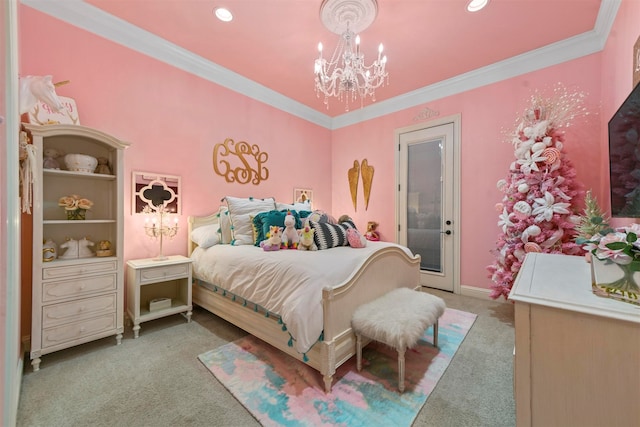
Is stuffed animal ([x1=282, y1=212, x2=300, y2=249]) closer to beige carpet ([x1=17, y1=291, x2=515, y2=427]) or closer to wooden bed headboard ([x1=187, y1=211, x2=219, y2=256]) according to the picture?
beige carpet ([x1=17, y1=291, x2=515, y2=427])

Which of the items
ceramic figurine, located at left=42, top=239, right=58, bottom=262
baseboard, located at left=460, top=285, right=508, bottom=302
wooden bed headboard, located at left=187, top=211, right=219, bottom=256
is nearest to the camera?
ceramic figurine, located at left=42, top=239, right=58, bottom=262

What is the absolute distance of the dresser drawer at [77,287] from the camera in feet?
6.02

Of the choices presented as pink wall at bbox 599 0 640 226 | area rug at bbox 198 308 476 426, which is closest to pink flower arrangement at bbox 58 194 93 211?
area rug at bbox 198 308 476 426

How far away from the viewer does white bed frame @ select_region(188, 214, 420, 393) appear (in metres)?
1.61

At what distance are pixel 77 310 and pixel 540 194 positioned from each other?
4.09 m

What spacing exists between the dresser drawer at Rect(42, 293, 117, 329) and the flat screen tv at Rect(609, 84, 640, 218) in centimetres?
340

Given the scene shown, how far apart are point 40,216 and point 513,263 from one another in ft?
13.1

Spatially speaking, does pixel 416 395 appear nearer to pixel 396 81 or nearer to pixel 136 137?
pixel 136 137

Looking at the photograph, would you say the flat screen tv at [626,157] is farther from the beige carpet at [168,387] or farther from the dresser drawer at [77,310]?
the dresser drawer at [77,310]

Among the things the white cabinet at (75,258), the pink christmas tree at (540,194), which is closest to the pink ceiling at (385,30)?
the pink christmas tree at (540,194)

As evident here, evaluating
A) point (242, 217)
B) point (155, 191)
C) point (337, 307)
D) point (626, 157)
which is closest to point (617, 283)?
point (626, 157)

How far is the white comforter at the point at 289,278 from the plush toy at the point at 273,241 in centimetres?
7

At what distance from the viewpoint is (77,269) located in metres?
1.95

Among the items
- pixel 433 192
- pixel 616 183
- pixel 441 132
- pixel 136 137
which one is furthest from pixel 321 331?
pixel 441 132
